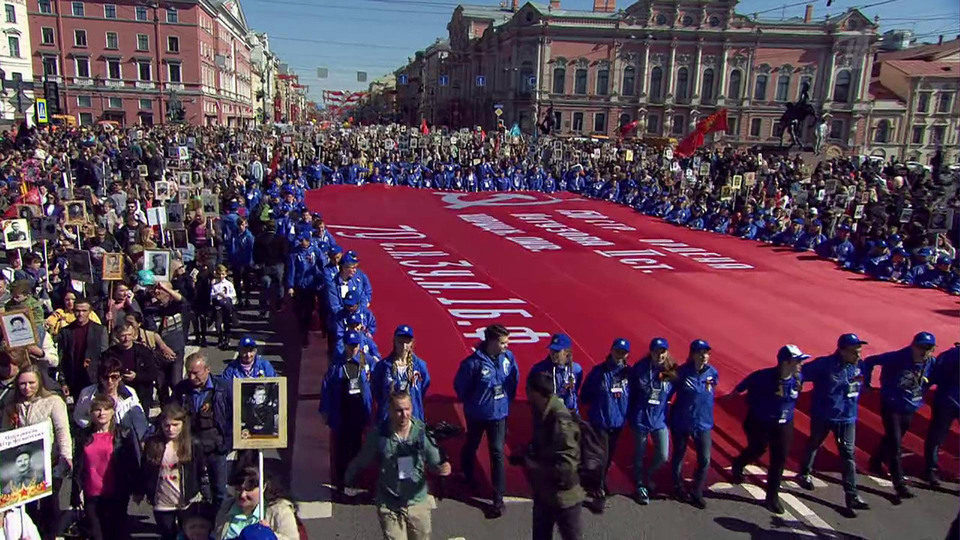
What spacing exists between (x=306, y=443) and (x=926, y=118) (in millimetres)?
71784

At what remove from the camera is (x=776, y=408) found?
6.05 meters

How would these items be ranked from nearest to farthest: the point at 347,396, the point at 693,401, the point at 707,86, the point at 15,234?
the point at 693,401 → the point at 347,396 → the point at 15,234 → the point at 707,86

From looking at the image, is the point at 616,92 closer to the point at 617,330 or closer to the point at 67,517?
the point at 617,330

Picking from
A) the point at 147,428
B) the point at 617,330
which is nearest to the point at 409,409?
the point at 147,428

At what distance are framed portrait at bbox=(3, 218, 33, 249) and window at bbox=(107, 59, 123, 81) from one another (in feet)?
211

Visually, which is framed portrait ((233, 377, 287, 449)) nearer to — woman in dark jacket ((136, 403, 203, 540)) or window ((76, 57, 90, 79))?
woman in dark jacket ((136, 403, 203, 540))

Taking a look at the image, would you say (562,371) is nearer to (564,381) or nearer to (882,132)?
(564,381)

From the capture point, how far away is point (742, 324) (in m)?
11.6

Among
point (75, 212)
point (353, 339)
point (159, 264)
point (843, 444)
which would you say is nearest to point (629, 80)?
point (75, 212)

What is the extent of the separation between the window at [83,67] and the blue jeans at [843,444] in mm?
73566

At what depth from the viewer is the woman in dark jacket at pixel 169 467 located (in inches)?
191

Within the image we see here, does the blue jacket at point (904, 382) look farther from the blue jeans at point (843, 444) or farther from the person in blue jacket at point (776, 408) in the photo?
the person in blue jacket at point (776, 408)

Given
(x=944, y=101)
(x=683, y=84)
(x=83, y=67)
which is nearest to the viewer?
(x=944, y=101)

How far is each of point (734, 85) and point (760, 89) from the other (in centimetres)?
261
